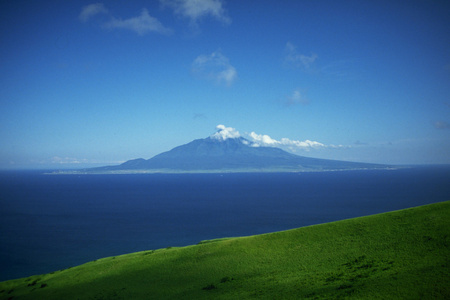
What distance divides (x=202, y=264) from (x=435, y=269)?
89.6 ft

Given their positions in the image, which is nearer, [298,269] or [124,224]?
[298,269]

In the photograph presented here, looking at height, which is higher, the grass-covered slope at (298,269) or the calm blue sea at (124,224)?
the grass-covered slope at (298,269)

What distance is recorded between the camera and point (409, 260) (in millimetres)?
26906

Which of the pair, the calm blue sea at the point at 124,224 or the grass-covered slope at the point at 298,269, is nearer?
the grass-covered slope at the point at 298,269

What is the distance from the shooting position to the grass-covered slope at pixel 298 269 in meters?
23.9

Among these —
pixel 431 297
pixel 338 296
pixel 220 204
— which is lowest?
pixel 220 204

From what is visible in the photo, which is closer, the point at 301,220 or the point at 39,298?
the point at 39,298

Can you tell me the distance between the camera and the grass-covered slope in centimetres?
2389

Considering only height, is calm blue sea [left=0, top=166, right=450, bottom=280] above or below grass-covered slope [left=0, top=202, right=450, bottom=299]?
below

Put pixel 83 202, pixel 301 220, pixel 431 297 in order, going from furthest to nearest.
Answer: pixel 83 202
pixel 301 220
pixel 431 297

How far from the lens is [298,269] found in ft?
105

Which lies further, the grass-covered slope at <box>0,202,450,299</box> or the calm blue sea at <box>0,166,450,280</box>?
the calm blue sea at <box>0,166,450,280</box>

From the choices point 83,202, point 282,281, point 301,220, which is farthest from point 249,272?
point 83,202

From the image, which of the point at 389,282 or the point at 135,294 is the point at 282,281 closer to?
the point at 389,282
